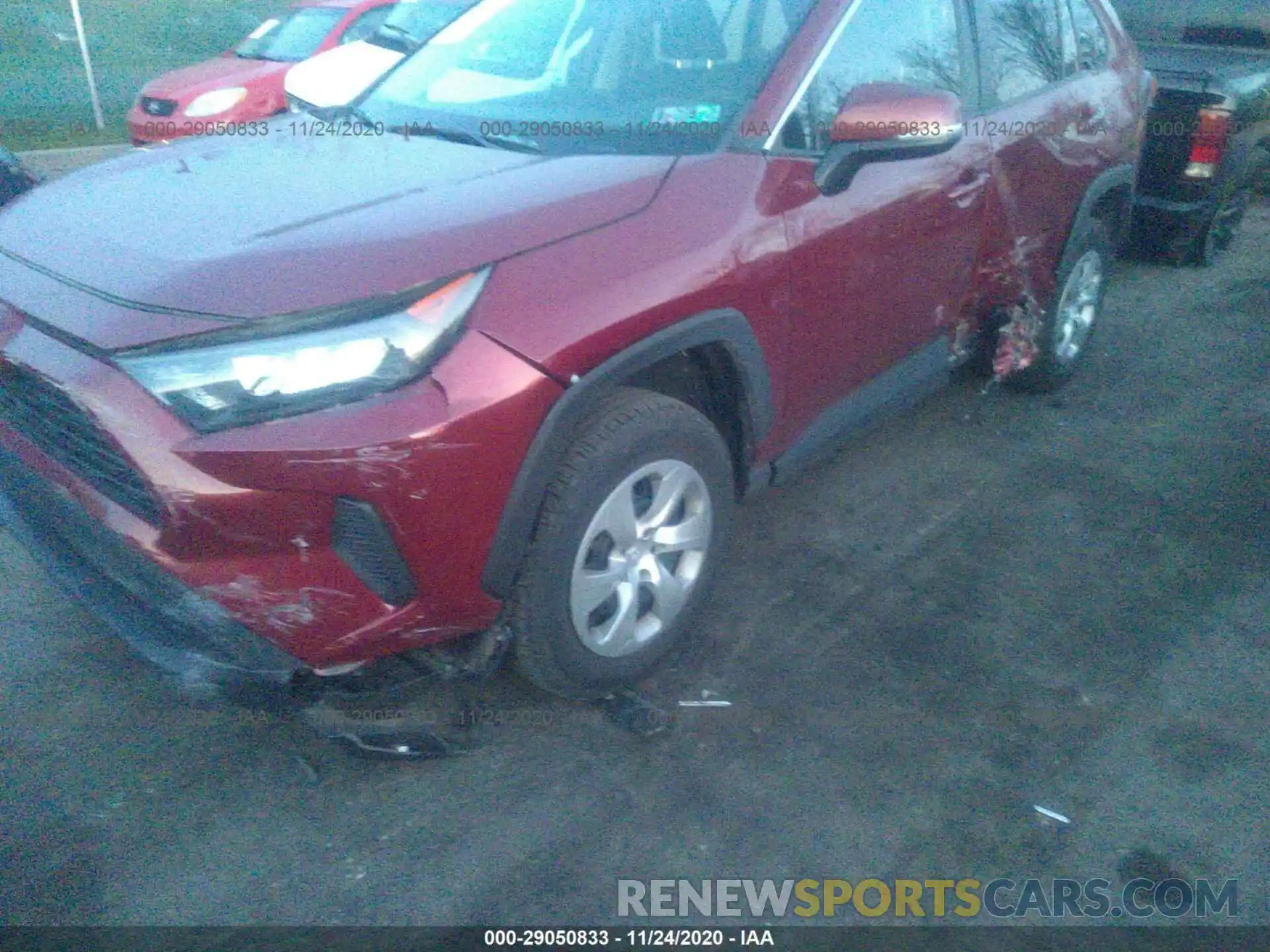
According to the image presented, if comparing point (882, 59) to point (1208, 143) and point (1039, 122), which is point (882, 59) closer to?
point (1039, 122)

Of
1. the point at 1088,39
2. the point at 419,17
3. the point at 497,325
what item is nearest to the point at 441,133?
the point at 497,325

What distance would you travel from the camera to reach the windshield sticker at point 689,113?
2971mm

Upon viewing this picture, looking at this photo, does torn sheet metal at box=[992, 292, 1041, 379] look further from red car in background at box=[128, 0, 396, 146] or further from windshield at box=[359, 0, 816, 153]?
red car in background at box=[128, 0, 396, 146]

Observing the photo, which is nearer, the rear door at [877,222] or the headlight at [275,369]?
the headlight at [275,369]

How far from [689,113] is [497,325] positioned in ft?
3.77

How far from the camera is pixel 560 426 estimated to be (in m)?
2.37

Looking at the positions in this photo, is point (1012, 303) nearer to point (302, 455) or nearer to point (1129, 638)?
point (1129, 638)

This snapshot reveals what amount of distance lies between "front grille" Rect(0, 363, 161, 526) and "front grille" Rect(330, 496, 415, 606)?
14.5 inches

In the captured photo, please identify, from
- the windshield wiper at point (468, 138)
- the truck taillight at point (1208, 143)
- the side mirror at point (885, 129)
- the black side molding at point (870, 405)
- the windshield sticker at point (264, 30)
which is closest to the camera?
the side mirror at point (885, 129)

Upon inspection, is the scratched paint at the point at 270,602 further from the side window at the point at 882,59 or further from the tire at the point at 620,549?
the side window at the point at 882,59

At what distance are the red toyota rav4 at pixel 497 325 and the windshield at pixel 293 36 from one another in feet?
23.1

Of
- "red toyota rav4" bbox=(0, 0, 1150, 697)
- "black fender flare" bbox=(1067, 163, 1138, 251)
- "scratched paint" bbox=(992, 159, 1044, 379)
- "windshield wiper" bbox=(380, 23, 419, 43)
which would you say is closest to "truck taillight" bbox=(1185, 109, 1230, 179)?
"black fender flare" bbox=(1067, 163, 1138, 251)

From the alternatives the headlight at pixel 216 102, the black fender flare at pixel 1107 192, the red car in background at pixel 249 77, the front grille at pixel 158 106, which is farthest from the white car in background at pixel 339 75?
the front grille at pixel 158 106

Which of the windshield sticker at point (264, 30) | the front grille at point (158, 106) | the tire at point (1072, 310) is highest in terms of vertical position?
the windshield sticker at point (264, 30)
